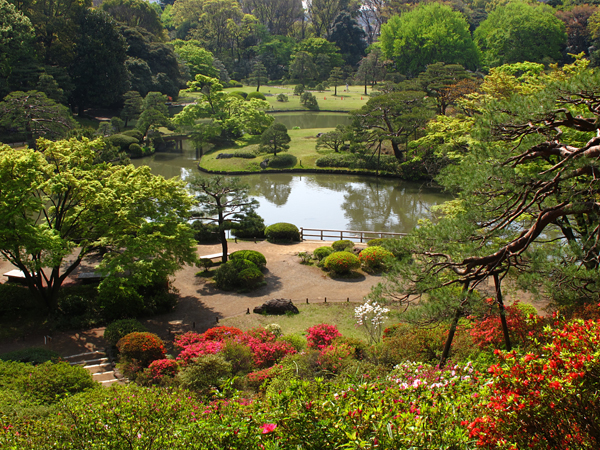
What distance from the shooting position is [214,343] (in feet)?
37.6

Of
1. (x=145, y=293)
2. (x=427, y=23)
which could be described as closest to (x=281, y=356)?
(x=145, y=293)

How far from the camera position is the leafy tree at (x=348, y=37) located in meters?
77.8

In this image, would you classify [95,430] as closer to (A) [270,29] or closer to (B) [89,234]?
(B) [89,234]

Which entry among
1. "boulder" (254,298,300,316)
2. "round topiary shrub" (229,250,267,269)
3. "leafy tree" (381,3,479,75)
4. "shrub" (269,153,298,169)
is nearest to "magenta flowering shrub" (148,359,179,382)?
"boulder" (254,298,300,316)

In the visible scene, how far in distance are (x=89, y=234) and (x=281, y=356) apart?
721 cm

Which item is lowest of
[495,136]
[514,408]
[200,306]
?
[200,306]

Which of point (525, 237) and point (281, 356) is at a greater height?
point (525, 237)

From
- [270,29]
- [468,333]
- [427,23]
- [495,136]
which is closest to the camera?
[495,136]

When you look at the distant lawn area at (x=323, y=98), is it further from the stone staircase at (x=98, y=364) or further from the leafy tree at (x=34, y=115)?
the stone staircase at (x=98, y=364)

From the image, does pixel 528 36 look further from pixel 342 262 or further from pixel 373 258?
pixel 342 262

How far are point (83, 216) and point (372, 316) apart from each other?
30.4ft

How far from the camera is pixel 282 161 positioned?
3684cm

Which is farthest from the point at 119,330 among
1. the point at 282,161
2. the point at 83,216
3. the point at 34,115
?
the point at 34,115

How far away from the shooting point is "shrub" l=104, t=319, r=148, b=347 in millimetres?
12609
